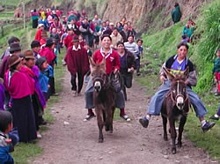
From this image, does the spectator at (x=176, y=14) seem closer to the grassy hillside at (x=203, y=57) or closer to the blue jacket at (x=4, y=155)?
the grassy hillside at (x=203, y=57)

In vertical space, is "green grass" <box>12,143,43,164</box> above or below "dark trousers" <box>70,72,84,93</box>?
below

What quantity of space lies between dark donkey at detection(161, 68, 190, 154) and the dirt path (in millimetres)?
432

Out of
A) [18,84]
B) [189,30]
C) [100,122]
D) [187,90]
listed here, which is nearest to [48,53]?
[100,122]

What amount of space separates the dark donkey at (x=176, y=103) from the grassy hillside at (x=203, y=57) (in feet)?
2.80

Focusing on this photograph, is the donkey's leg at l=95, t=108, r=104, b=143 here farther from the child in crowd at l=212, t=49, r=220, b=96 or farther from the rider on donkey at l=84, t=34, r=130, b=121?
the child in crowd at l=212, t=49, r=220, b=96

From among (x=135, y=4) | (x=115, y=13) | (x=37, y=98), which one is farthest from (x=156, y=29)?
(x=37, y=98)

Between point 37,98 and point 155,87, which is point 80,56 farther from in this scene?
point 37,98

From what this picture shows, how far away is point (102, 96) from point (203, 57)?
313 inches

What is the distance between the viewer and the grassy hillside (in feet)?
39.9

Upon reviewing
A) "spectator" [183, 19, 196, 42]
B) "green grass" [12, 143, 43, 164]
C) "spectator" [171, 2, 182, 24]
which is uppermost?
"spectator" [171, 2, 182, 24]

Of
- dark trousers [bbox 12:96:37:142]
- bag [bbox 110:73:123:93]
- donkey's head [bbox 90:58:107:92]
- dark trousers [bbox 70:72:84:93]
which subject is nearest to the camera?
dark trousers [bbox 12:96:37:142]

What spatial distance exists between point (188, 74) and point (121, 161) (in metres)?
2.23

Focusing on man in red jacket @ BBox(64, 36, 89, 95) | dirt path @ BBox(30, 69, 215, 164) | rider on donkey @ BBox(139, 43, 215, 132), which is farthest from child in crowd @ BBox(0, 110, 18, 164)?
man in red jacket @ BBox(64, 36, 89, 95)

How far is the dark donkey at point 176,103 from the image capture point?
10555 mm
